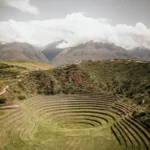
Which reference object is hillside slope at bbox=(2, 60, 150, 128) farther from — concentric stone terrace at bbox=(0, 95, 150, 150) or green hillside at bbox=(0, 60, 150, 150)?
concentric stone terrace at bbox=(0, 95, 150, 150)

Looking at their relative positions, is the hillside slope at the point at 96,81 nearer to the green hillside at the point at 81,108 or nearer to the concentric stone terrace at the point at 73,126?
the green hillside at the point at 81,108

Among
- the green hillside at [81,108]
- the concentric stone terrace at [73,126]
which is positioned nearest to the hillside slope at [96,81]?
the green hillside at [81,108]

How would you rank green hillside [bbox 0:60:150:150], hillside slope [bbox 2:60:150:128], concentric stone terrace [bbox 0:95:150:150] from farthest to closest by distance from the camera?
hillside slope [bbox 2:60:150:128] → green hillside [bbox 0:60:150:150] → concentric stone terrace [bbox 0:95:150:150]

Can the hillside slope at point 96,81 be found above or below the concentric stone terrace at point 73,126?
above

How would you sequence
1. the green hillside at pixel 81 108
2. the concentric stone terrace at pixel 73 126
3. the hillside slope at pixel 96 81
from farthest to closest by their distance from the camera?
the hillside slope at pixel 96 81
the green hillside at pixel 81 108
the concentric stone terrace at pixel 73 126

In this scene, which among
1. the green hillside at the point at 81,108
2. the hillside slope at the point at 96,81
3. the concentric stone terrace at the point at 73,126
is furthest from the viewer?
the hillside slope at the point at 96,81

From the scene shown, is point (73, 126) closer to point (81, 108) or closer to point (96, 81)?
point (81, 108)

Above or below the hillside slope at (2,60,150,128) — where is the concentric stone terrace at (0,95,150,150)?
below

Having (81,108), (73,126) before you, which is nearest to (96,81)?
(81,108)

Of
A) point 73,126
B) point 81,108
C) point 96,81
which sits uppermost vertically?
point 96,81

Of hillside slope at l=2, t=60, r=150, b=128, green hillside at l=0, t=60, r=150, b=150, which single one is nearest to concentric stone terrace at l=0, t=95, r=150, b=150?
green hillside at l=0, t=60, r=150, b=150
